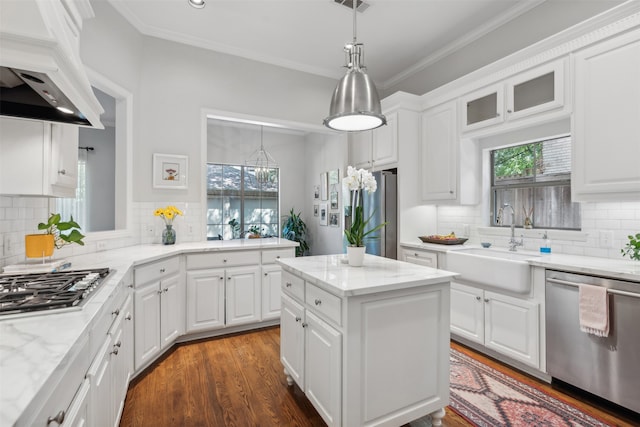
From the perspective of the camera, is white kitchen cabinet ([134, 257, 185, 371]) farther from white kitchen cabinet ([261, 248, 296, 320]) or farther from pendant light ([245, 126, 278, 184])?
pendant light ([245, 126, 278, 184])

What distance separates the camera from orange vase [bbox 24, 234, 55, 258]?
187cm

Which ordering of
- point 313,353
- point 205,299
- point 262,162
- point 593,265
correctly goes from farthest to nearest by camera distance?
point 262,162 < point 205,299 < point 593,265 < point 313,353

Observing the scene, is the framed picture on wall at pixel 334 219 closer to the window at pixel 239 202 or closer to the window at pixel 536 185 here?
the window at pixel 239 202

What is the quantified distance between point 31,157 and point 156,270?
117 centimetres

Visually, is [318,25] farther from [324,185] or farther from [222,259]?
[324,185]

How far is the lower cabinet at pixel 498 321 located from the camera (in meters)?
2.33

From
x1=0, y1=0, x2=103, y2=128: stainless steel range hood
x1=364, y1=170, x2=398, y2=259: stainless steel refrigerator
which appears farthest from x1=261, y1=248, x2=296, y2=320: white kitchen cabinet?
x1=0, y1=0, x2=103, y2=128: stainless steel range hood

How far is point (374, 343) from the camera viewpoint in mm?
1601

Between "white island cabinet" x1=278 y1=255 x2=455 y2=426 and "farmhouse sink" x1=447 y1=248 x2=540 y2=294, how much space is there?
936 mm

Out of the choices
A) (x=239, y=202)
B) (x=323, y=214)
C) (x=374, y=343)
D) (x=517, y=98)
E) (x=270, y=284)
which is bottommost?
(x=270, y=284)

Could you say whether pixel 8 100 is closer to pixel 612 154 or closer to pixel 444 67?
pixel 612 154

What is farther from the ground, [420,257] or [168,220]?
[168,220]

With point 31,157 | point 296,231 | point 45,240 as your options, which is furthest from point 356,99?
point 296,231

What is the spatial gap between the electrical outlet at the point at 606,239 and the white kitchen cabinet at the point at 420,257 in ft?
4.15
